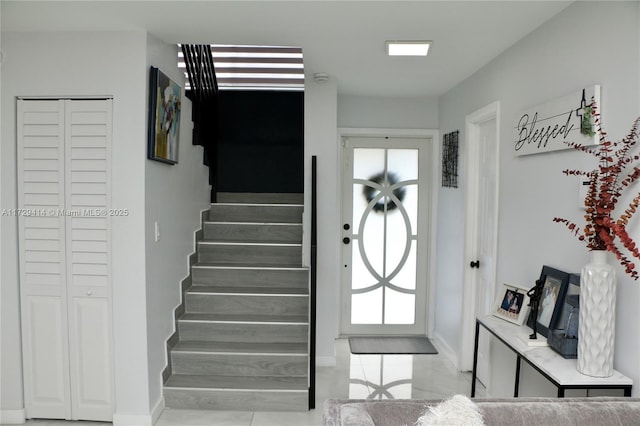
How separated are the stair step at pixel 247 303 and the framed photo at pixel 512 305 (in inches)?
58.4

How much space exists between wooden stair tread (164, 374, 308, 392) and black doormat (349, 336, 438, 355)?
4.08 feet

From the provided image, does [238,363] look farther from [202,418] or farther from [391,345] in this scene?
[391,345]

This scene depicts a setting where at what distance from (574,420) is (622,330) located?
0.61 metres

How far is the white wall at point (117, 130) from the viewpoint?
106 inches

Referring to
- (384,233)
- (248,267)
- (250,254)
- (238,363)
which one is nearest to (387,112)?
(384,233)

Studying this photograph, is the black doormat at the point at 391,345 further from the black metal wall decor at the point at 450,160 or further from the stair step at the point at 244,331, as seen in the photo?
the black metal wall decor at the point at 450,160

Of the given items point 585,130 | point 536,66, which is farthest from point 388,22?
point 585,130

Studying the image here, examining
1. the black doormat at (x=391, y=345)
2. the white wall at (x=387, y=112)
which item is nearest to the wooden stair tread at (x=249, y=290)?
the black doormat at (x=391, y=345)

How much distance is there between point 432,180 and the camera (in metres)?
4.67

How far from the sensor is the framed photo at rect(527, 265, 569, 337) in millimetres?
2229

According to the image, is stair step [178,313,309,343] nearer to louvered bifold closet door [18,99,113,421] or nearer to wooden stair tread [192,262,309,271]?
wooden stair tread [192,262,309,271]

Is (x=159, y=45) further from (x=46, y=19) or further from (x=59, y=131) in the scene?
(x=59, y=131)

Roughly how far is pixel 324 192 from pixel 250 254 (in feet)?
2.85

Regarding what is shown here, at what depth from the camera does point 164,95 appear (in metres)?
2.90
